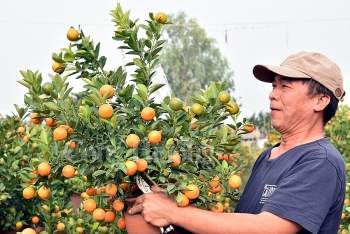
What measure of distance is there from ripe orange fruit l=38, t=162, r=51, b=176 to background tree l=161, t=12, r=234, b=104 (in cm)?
3460

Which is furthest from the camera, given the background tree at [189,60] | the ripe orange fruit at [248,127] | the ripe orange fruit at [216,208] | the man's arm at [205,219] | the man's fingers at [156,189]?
the background tree at [189,60]

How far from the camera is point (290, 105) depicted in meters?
2.12

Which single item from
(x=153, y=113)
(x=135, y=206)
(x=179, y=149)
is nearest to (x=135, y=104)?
(x=153, y=113)

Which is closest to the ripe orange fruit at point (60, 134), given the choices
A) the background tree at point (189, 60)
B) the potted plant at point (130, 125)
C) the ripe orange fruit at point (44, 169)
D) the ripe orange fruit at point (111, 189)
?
the potted plant at point (130, 125)

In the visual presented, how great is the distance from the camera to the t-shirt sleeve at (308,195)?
181 centimetres

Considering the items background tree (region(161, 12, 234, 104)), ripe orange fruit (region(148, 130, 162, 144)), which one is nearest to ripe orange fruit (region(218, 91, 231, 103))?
ripe orange fruit (region(148, 130, 162, 144))

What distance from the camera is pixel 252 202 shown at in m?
Result: 2.12

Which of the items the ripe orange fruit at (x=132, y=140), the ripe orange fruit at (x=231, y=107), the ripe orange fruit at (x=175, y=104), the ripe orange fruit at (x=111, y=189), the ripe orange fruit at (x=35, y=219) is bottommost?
the ripe orange fruit at (x=35, y=219)

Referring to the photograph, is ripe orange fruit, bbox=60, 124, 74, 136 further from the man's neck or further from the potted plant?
the man's neck

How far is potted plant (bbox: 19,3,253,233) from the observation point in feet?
6.23

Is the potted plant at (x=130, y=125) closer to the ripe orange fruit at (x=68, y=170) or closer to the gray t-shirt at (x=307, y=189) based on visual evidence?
the ripe orange fruit at (x=68, y=170)

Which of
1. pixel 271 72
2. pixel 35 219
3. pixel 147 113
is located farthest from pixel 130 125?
pixel 35 219

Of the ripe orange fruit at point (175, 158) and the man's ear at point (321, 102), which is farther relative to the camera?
the man's ear at point (321, 102)

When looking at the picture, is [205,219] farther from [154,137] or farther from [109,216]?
[109,216]
